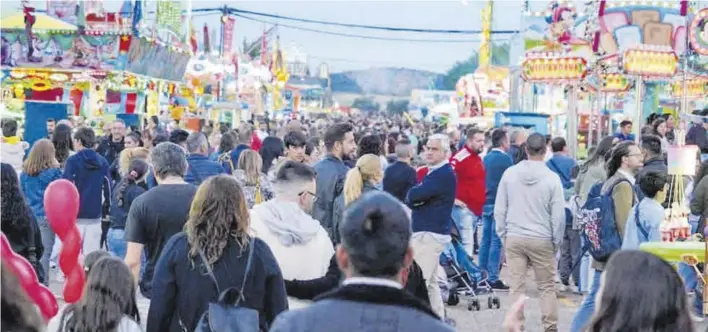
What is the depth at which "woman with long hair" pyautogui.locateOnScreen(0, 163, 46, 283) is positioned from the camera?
7.58m

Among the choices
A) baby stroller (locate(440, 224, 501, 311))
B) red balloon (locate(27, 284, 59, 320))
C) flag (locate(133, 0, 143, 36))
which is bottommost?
baby stroller (locate(440, 224, 501, 311))

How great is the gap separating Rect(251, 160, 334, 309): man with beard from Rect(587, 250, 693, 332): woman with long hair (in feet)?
7.95

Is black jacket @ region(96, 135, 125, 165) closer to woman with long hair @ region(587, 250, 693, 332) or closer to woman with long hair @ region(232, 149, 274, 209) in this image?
woman with long hair @ region(232, 149, 274, 209)

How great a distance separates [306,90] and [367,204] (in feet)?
386

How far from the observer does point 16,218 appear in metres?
7.66

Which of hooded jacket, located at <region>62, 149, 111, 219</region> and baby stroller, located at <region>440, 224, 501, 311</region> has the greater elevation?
hooded jacket, located at <region>62, 149, 111, 219</region>

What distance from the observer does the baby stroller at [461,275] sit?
39.7 ft

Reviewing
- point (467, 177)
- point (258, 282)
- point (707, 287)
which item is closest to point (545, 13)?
point (467, 177)

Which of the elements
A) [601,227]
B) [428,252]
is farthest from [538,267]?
[428,252]

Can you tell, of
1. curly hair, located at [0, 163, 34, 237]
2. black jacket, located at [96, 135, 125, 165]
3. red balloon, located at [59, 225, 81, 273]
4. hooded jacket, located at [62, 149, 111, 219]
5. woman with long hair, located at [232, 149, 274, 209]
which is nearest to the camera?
red balloon, located at [59, 225, 81, 273]

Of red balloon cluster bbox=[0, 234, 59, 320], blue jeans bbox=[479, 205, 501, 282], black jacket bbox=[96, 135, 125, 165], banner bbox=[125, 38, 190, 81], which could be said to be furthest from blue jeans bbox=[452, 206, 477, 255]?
banner bbox=[125, 38, 190, 81]

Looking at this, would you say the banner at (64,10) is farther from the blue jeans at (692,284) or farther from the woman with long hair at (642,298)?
the woman with long hair at (642,298)

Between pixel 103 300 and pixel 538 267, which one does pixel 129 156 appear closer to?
pixel 538 267

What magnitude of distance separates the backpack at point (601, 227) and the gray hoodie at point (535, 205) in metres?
0.23
